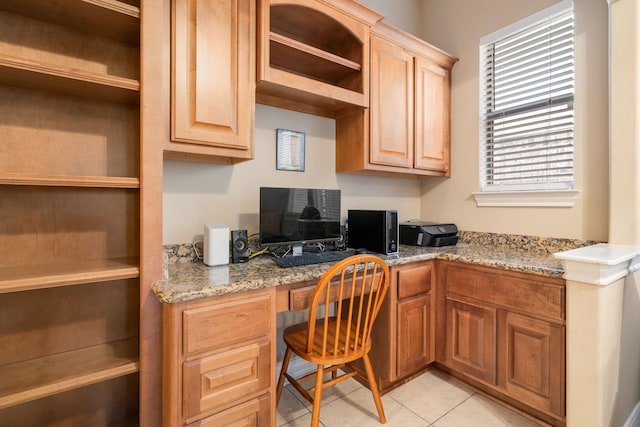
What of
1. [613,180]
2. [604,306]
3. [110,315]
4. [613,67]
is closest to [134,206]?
[110,315]

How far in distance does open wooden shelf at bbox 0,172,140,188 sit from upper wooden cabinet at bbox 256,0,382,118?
2.76 feet

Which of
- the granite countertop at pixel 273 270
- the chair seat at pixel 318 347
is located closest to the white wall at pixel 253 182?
the granite countertop at pixel 273 270

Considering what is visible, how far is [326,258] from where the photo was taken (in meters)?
1.71

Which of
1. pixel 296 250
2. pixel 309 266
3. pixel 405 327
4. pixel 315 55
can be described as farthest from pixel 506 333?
pixel 315 55

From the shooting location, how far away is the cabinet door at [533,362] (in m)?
1.52

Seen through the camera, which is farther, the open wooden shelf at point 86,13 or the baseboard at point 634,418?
the baseboard at point 634,418

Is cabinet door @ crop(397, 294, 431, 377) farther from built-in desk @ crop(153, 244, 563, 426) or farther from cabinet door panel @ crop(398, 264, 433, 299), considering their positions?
built-in desk @ crop(153, 244, 563, 426)

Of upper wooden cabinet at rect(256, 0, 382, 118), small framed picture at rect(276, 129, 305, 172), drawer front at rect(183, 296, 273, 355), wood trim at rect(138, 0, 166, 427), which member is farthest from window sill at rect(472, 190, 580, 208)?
wood trim at rect(138, 0, 166, 427)

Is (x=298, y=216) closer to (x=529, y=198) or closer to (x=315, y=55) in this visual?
(x=315, y=55)

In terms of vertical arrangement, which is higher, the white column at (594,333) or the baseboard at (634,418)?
the white column at (594,333)

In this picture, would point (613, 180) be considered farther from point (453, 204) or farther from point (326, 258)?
point (326, 258)

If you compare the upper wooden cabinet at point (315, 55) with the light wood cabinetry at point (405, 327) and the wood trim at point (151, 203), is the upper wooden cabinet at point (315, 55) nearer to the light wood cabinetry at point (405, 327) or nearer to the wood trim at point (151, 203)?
the wood trim at point (151, 203)

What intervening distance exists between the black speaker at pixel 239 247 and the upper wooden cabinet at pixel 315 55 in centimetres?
83

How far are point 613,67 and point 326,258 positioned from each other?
1.91 meters
